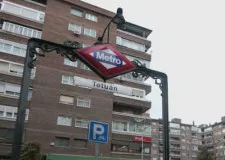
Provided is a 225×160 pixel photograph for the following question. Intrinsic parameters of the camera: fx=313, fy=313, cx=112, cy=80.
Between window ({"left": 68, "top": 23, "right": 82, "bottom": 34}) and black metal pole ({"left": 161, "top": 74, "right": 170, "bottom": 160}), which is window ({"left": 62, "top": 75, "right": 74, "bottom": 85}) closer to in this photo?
window ({"left": 68, "top": 23, "right": 82, "bottom": 34})

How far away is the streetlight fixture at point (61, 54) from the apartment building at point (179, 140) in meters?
83.7

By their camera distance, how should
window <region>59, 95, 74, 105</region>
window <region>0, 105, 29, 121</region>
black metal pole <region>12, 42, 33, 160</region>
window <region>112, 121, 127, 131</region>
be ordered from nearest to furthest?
1. black metal pole <region>12, 42, 33, 160</region>
2. window <region>0, 105, 29, 121</region>
3. window <region>59, 95, 74, 105</region>
4. window <region>112, 121, 127, 131</region>

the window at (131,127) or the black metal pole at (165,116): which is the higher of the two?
the window at (131,127)

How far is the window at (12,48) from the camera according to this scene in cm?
3259

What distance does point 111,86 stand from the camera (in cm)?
851

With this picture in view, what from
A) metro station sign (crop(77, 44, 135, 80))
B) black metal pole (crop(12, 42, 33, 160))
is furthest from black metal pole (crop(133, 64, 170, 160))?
black metal pole (crop(12, 42, 33, 160))

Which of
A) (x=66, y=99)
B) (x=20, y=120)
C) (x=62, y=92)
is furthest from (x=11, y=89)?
(x=20, y=120)

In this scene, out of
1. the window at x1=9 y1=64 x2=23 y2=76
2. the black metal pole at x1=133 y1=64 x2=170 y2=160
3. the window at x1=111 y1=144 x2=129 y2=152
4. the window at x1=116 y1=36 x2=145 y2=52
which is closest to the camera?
the black metal pole at x1=133 y1=64 x2=170 y2=160

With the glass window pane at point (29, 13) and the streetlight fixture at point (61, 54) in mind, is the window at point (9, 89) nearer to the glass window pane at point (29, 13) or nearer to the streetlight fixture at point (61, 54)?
the glass window pane at point (29, 13)

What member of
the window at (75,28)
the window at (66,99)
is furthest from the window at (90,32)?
the window at (66,99)

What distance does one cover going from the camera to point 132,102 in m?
38.1

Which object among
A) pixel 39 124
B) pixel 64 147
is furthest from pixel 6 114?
pixel 64 147

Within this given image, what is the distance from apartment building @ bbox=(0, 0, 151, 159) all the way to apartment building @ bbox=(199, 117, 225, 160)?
221ft

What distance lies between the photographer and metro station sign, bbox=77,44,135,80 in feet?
26.5
